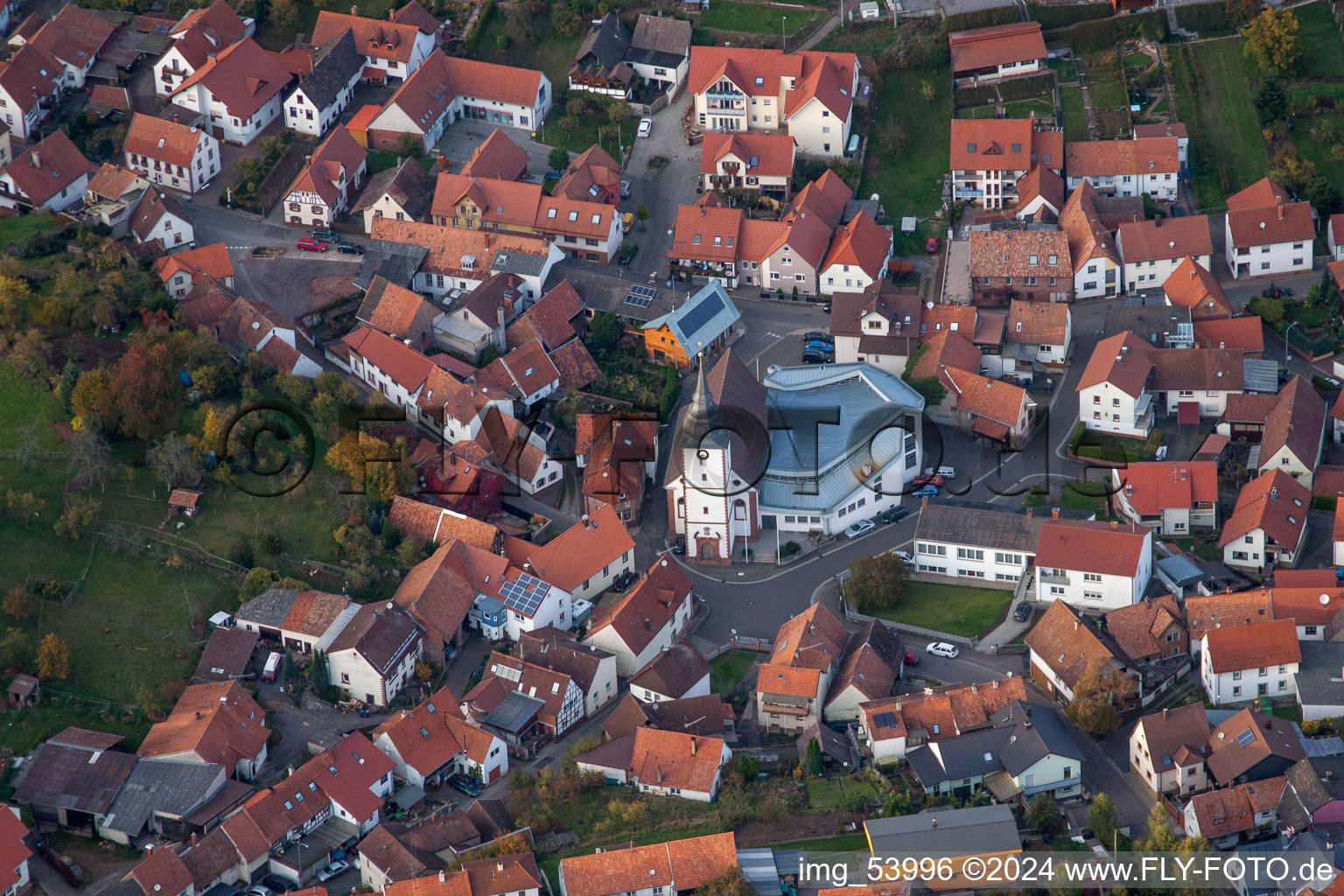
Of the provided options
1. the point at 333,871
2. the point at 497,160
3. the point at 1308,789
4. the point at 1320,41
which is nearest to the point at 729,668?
the point at 333,871

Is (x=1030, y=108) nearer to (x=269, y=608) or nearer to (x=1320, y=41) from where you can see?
(x=1320, y=41)

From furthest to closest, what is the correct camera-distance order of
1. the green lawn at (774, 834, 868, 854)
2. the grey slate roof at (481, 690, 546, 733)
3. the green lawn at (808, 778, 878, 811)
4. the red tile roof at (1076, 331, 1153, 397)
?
the red tile roof at (1076, 331, 1153, 397)
the grey slate roof at (481, 690, 546, 733)
the green lawn at (808, 778, 878, 811)
the green lawn at (774, 834, 868, 854)

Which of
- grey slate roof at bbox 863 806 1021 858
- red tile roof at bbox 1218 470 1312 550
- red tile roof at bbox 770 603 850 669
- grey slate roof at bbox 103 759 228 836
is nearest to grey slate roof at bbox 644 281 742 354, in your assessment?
red tile roof at bbox 770 603 850 669

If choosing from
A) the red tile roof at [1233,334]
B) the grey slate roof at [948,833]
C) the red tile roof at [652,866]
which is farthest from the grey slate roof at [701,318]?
the red tile roof at [652,866]

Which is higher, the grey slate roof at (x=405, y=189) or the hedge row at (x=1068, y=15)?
the hedge row at (x=1068, y=15)

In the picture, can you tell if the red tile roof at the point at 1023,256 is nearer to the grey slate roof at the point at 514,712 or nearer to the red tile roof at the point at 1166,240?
the red tile roof at the point at 1166,240

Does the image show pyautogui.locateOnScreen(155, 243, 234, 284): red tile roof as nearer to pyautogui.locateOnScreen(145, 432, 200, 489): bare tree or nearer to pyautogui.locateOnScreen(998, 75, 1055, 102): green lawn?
pyautogui.locateOnScreen(145, 432, 200, 489): bare tree
